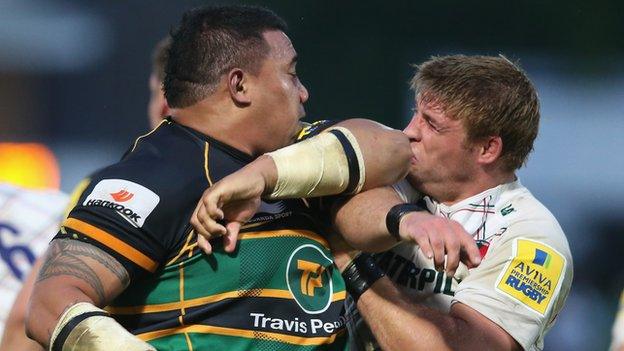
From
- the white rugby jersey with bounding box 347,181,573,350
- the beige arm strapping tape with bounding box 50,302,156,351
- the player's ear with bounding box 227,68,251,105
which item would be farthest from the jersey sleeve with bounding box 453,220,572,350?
the beige arm strapping tape with bounding box 50,302,156,351

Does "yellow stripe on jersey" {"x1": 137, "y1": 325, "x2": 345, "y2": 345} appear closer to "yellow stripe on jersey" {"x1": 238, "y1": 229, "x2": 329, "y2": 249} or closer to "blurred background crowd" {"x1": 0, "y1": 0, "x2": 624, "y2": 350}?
"yellow stripe on jersey" {"x1": 238, "y1": 229, "x2": 329, "y2": 249}

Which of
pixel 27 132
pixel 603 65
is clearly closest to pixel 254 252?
pixel 27 132

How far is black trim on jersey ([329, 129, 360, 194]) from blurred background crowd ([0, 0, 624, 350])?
2.38 metres

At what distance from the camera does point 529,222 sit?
3773 millimetres

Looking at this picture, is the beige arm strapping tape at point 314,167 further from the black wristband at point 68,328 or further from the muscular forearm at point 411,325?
the black wristband at point 68,328

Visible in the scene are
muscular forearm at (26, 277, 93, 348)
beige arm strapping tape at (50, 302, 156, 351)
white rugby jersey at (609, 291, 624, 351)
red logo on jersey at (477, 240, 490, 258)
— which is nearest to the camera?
beige arm strapping tape at (50, 302, 156, 351)

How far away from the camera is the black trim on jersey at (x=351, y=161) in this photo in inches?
126

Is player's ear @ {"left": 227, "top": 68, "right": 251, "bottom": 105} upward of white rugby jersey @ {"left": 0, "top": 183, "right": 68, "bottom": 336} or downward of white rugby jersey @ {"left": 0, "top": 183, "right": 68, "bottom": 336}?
upward

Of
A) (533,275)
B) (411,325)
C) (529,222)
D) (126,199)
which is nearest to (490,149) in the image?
(529,222)

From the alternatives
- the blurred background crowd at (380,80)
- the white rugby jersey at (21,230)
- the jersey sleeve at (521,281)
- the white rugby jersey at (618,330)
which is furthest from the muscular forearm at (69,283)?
the white rugby jersey at (618,330)

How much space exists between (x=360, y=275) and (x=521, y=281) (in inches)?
21.4

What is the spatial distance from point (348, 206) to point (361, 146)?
0.16m

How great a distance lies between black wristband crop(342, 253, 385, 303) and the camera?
11.1 feet

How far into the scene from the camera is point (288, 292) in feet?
10.6
